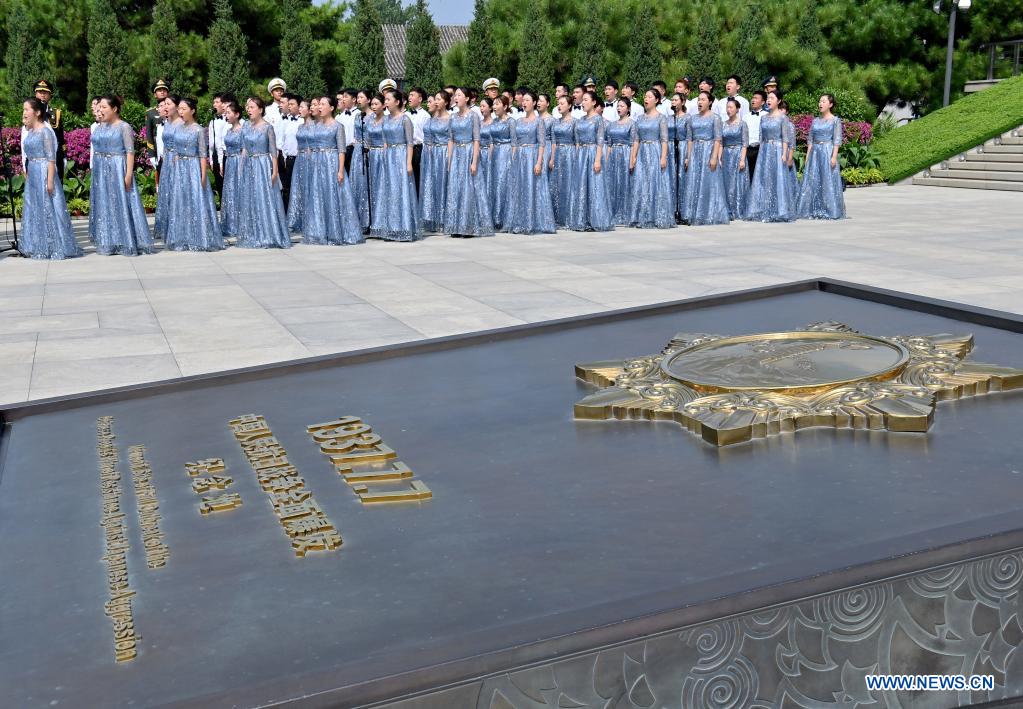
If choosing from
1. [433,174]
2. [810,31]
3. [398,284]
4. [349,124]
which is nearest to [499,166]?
[433,174]

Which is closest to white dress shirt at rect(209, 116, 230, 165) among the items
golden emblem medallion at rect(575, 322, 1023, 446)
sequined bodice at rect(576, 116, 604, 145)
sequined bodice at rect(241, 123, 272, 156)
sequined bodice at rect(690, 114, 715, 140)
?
sequined bodice at rect(241, 123, 272, 156)

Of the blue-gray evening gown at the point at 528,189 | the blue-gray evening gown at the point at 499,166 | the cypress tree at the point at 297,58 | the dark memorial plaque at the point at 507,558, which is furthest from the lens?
the cypress tree at the point at 297,58

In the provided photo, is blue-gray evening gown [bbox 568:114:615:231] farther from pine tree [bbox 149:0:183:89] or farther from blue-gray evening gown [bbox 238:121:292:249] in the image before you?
pine tree [bbox 149:0:183:89]

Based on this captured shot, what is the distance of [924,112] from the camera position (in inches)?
1091

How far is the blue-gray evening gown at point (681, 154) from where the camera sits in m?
13.4

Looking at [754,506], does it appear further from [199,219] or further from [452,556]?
[199,219]

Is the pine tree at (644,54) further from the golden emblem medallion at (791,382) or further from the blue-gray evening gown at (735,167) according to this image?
the golden emblem medallion at (791,382)

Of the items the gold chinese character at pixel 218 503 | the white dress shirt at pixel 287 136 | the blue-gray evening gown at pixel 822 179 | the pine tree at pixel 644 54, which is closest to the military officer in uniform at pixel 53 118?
the white dress shirt at pixel 287 136

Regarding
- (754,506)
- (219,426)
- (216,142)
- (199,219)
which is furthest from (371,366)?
(216,142)

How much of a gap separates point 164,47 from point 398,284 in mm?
14908

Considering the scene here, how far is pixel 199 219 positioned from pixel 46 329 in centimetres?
439

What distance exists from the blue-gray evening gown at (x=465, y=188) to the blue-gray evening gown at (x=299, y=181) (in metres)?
1.58

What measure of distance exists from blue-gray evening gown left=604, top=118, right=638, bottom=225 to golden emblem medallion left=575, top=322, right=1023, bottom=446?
10142 mm

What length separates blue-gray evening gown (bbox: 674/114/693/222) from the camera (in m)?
13.4
